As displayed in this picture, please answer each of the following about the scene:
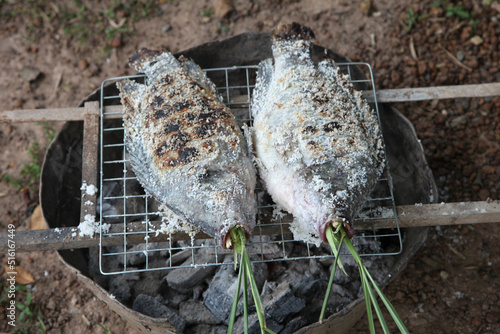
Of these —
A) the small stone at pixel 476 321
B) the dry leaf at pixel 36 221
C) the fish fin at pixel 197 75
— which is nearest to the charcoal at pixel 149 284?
the dry leaf at pixel 36 221

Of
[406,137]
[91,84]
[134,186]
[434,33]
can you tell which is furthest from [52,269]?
[434,33]

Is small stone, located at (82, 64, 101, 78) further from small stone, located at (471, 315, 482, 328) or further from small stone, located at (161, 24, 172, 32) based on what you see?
small stone, located at (471, 315, 482, 328)

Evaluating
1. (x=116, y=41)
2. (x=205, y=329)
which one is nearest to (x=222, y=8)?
(x=116, y=41)

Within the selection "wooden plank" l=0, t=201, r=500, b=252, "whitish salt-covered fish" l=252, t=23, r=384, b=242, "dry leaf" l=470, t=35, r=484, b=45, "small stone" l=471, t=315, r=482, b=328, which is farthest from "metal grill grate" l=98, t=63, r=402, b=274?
"dry leaf" l=470, t=35, r=484, b=45

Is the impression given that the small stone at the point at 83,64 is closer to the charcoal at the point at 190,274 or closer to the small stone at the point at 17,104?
the small stone at the point at 17,104

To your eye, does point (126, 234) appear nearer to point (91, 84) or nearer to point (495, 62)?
point (91, 84)
